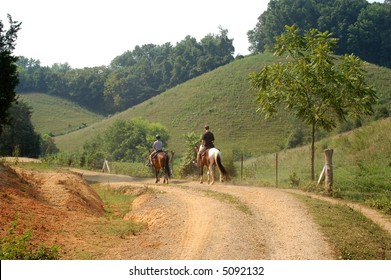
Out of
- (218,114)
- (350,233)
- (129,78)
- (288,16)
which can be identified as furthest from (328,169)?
(129,78)

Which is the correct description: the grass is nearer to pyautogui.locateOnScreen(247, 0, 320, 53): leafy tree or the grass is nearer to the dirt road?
the dirt road

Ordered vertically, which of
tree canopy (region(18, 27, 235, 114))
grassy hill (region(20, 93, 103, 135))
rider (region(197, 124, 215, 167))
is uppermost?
tree canopy (region(18, 27, 235, 114))

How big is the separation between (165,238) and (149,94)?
429ft

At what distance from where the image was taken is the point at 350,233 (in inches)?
441

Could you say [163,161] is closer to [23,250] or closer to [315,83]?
[315,83]

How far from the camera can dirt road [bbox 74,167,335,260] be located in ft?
30.5

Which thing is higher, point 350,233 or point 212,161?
point 212,161

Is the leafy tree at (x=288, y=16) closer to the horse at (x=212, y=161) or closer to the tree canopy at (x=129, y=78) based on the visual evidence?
the tree canopy at (x=129, y=78)

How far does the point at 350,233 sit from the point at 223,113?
223 ft

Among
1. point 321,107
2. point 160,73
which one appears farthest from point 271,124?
point 160,73

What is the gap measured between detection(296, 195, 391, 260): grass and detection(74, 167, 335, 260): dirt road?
11.6 inches

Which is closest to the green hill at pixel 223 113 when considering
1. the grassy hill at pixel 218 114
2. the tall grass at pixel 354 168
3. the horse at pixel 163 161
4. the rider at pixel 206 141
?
the grassy hill at pixel 218 114

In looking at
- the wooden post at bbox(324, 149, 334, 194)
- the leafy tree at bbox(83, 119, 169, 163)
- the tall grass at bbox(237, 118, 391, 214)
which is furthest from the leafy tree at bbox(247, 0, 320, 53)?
the wooden post at bbox(324, 149, 334, 194)

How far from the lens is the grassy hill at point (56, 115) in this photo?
107 m
